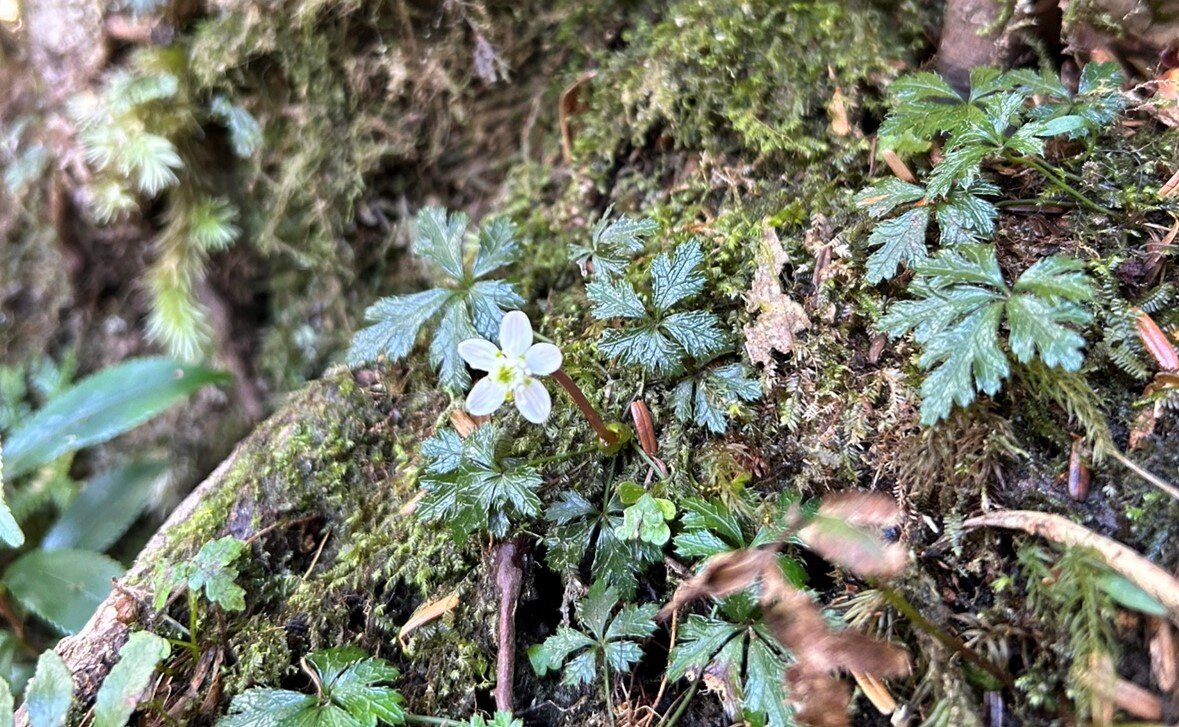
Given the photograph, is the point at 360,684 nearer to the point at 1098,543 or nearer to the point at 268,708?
the point at 268,708

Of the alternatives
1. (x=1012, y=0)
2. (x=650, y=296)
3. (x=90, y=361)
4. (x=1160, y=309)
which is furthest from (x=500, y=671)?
(x=90, y=361)

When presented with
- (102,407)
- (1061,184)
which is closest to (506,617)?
(1061,184)

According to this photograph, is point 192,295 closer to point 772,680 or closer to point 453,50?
point 453,50

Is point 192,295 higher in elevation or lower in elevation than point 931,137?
lower

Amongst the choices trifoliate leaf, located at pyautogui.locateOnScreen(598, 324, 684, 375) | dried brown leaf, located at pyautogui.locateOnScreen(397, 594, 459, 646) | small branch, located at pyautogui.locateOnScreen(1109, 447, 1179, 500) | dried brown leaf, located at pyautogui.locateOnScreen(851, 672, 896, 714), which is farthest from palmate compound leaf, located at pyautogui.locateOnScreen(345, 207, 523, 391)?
small branch, located at pyautogui.locateOnScreen(1109, 447, 1179, 500)

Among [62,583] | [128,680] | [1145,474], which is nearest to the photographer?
[1145,474]

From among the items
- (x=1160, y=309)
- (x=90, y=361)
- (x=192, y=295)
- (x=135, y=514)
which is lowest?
(x=135, y=514)

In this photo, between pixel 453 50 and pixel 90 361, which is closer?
pixel 453 50
